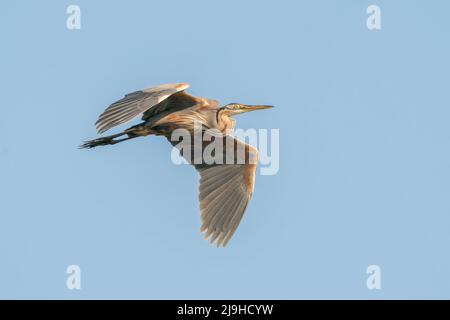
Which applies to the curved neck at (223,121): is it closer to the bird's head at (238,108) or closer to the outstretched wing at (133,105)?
the bird's head at (238,108)

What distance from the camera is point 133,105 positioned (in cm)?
862

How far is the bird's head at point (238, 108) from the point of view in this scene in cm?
1010

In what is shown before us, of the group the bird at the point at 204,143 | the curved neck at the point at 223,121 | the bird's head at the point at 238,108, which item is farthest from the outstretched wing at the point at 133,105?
the bird's head at the point at 238,108

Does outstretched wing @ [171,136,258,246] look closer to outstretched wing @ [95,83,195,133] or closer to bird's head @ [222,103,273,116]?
bird's head @ [222,103,273,116]

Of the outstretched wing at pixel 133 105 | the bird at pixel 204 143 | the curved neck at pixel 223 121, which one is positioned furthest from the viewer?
the curved neck at pixel 223 121

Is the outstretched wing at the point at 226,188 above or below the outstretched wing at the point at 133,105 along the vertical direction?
below

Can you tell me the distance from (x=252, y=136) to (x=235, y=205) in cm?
127

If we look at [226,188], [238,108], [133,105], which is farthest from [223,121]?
[133,105]

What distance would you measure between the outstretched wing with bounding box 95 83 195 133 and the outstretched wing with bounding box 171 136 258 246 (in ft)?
2.77

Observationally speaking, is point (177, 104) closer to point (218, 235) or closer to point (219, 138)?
point (219, 138)

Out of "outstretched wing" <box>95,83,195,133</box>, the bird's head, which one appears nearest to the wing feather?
the bird's head

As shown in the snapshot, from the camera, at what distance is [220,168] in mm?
9570

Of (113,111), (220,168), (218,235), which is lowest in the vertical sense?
(218,235)
